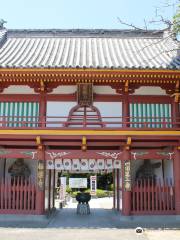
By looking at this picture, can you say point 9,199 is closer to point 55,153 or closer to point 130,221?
point 55,153

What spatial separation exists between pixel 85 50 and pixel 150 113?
5.53 m

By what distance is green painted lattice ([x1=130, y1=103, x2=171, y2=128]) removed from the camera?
548 inches

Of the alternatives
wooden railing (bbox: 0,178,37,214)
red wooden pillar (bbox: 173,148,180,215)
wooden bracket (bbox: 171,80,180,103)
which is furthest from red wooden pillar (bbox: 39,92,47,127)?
red wooden pillar (bbox: 173,148,180,215)

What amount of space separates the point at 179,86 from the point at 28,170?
291 inches

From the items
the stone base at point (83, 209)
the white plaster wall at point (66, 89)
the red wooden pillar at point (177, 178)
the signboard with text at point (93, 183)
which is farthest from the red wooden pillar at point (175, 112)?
the signboard with text at point (93, 183)

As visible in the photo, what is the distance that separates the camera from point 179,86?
1385 cm

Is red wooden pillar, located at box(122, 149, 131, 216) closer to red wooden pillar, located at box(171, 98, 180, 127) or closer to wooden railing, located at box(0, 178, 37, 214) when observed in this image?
red wooden pillar, located at box(171, 98, 180, 127)

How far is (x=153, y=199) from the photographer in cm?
1334

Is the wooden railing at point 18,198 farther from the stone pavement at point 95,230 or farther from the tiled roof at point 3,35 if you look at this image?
the tiled roof at point 3,35

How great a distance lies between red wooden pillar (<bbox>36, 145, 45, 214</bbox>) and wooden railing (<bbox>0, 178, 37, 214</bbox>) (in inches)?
8.8

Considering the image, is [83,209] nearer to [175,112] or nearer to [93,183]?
[175,112]

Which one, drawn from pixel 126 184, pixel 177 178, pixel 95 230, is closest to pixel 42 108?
pixel 126 184

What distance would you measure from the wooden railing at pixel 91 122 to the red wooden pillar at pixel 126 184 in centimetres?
120

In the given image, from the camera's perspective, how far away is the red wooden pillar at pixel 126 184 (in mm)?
13125
